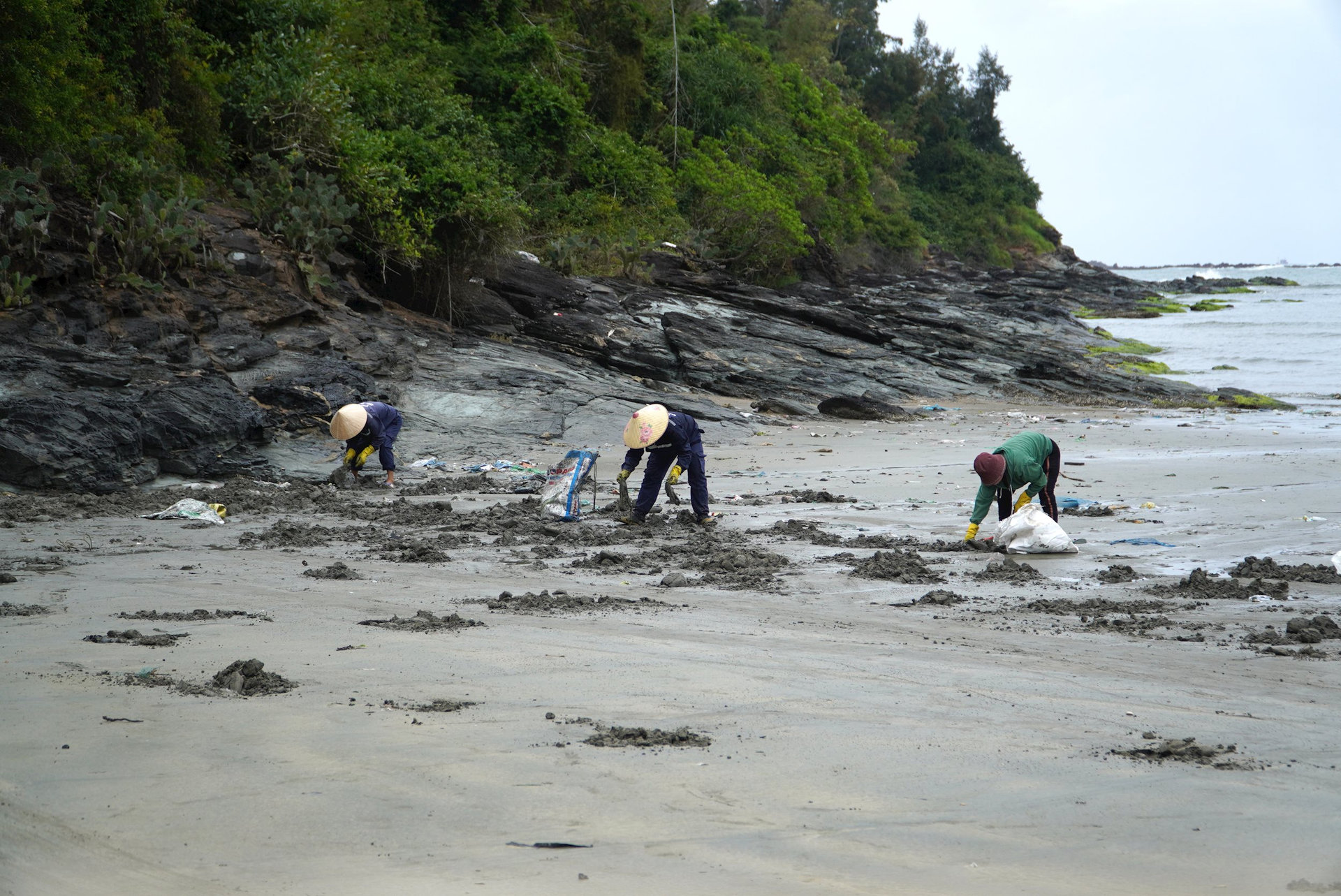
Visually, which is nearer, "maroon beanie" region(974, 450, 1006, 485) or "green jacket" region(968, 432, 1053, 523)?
"maroon beanie" region(974, 450, 1006, 485)

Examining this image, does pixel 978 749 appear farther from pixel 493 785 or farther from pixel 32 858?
pixel 32 858

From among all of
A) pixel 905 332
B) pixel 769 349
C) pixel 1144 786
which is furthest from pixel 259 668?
pixel 905 332

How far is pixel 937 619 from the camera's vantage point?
5.92 m

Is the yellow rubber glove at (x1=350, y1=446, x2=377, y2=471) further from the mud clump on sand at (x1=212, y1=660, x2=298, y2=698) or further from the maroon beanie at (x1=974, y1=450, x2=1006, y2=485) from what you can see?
the mud clump on sand at (x1=212, y1=660, x2=298, y2=698)

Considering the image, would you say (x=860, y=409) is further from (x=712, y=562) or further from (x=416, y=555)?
(x=416, y=555)

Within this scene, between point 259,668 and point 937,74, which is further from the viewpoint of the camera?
point 937,74

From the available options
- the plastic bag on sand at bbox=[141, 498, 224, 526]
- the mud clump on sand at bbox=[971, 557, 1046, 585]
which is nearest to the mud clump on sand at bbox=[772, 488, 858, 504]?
the mud clump on sand at bbox=[971, 557, 1046, 585]

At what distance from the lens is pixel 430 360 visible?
1675 centimetres

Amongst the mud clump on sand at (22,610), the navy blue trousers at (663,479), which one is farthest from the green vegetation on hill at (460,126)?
the mud clump on sand at (22,610)

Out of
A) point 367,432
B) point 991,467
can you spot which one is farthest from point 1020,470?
point 367,432

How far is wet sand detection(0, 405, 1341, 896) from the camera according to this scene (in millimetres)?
2756

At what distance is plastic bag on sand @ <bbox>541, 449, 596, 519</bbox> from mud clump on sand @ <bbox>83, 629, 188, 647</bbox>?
183 inches

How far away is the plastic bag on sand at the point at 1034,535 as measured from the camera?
7621 millimetres

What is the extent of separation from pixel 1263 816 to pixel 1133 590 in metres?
3.61
